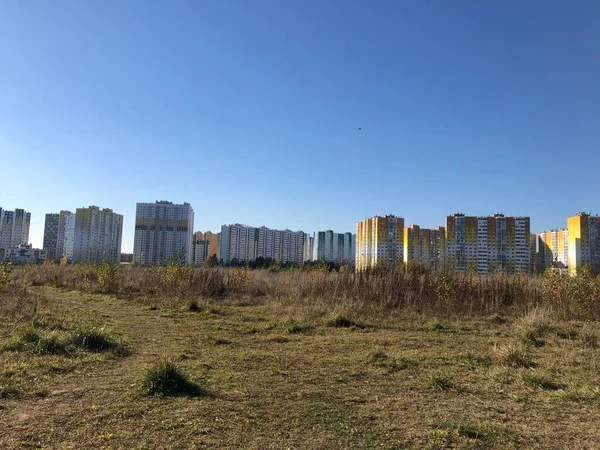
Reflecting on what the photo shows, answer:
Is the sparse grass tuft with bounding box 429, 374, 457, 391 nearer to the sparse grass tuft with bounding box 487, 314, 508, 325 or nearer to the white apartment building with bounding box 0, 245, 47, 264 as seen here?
the sparse grass tuft with bounding box 487, 314, 508, 325

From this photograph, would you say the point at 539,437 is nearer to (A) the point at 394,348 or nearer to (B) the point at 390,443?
(B) the point at 390,443

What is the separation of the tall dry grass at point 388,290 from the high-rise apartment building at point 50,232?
56180mm

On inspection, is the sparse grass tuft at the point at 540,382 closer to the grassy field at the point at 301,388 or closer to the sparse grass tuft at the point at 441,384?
the grassy field at the point at 301,388

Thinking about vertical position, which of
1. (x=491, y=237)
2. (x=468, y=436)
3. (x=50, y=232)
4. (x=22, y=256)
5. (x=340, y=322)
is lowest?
(x=340, y=322)

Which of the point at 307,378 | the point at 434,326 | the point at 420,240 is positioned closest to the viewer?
the point at 307,378

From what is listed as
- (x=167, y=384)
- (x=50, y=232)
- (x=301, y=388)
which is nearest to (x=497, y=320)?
(x=301, y=388)

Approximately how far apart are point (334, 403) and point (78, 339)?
419 centimetres

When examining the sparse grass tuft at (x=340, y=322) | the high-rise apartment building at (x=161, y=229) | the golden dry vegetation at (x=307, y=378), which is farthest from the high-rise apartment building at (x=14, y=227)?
the sparse grass tuft at (x=340, y=322)

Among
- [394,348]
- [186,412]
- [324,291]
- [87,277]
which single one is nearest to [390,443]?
[186,412]

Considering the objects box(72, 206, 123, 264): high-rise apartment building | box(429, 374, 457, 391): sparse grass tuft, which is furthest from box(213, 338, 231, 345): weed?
box(72, 206, 123, 264): high-rise apartment building

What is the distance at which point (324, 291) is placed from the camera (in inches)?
564

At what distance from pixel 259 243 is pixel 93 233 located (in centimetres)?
2312

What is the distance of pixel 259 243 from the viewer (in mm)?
65188

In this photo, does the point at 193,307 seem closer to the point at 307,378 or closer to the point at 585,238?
the point at 307,378
